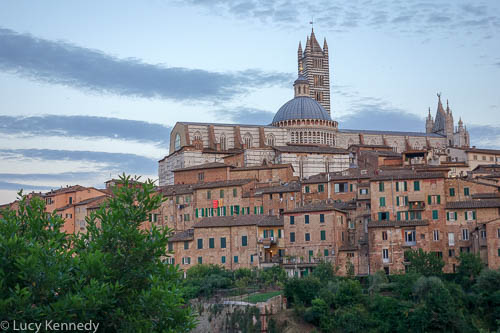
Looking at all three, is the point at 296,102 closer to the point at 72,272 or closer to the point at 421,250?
the point at 421,250

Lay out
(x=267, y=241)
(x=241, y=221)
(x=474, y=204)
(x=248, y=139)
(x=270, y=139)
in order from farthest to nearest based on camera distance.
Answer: (x=270, y=139) → (x=248, y=139) → (x=241, y=221) → (x=267, y=241) → (x=474, y=204)

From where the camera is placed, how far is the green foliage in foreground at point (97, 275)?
59.3 feet

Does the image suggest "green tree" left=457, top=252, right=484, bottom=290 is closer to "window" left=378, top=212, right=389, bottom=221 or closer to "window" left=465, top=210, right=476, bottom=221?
"window" left=465, top=210, right=476, bottom=221

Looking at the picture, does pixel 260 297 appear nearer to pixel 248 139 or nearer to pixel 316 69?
pixel 248 139

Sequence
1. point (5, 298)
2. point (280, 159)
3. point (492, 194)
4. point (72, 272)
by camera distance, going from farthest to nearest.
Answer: point (280, 159), point (492, 194), point (72, 272), point (5, 298)

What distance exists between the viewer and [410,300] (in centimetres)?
4006

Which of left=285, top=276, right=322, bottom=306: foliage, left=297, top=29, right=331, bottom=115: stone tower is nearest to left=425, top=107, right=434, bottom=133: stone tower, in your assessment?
left=297, top=29, right=331, bottom=115: stone tower

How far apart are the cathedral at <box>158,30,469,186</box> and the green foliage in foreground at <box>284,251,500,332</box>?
26609 mm

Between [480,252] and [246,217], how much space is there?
1562 centimetres

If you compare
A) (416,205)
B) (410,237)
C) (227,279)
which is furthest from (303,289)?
(416,205)

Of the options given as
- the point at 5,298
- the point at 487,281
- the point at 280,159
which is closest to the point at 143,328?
the point at 5,298

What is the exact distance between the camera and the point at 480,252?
141 feet

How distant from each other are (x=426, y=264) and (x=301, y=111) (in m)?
42.6

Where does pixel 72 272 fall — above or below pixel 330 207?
below
